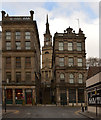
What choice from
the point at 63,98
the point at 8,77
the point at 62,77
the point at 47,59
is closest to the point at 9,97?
the point at 8,77

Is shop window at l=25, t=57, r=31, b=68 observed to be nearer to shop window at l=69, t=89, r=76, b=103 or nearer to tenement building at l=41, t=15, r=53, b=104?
shop window at l=69, t=89, r=76, b=103

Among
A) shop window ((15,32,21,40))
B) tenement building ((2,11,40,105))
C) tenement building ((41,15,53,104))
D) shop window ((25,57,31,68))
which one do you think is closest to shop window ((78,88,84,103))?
tenement building ((2,11,40,105))

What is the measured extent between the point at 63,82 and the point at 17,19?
19.9 metres

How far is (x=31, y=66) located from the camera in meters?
60.6

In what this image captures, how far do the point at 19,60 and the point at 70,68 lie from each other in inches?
520

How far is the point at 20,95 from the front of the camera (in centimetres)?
5900

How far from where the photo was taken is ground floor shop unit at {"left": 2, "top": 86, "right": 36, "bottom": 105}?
58.4 meters

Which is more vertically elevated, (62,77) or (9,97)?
(62,77)

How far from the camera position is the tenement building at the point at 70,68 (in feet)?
203

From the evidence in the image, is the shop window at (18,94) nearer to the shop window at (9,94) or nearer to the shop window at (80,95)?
the shop window at (9,94)

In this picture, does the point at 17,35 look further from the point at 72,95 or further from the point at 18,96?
the point at 72,95

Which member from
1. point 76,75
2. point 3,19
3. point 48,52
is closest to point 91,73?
point 76,75

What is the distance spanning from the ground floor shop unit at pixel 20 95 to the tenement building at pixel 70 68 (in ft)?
22.1

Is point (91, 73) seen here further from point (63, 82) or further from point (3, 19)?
point (3, 19)
